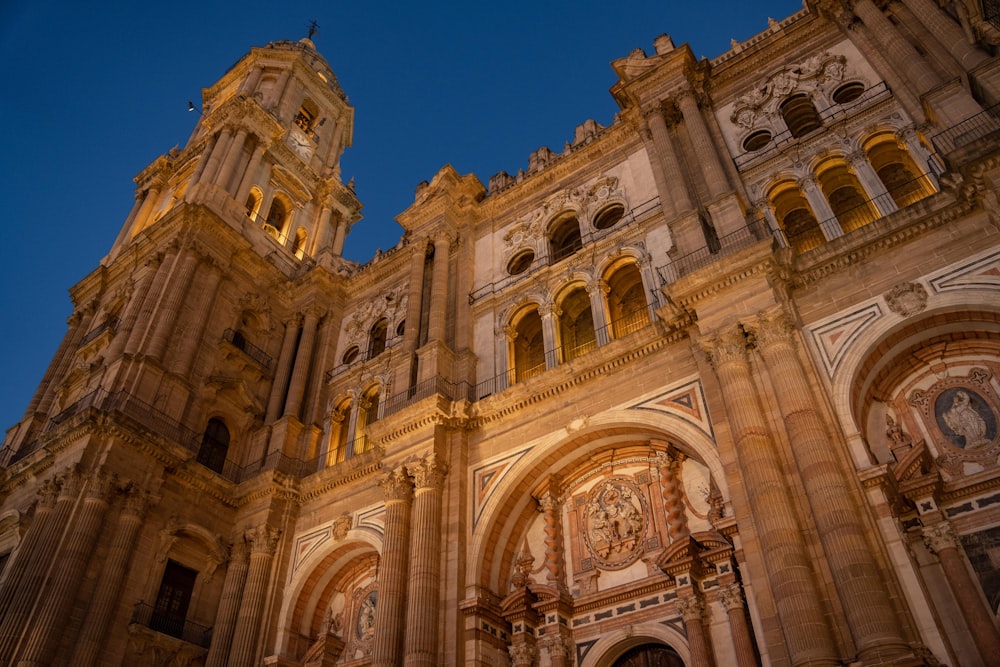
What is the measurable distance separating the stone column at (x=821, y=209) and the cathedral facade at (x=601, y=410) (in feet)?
0.26

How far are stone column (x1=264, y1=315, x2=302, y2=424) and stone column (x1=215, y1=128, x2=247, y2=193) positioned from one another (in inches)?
260

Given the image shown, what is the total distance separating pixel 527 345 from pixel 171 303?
11844 mm

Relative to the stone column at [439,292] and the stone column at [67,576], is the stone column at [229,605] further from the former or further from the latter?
the stone column at [439,292]

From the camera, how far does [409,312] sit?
75.2 feet

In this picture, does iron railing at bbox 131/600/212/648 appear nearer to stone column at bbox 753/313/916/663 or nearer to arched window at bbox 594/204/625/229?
arched window at bbox 594/204/625/229

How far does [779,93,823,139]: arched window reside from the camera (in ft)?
65.2

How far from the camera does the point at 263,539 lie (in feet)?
68.6

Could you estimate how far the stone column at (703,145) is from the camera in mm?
18453

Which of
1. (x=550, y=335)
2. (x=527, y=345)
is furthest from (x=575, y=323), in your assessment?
(x=527, y=345)

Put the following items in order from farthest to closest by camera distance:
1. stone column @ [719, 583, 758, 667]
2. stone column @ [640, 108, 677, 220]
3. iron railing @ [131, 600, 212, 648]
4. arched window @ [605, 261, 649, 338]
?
arched window @ [605, 261, 649, 338], stone column @ [640, 108, 677, 220], iron railing @ [131, 600, 212, 648], stone column @ [719, 583, 758, 667]

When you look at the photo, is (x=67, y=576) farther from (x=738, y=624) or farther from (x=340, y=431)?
(x=738, y=624)

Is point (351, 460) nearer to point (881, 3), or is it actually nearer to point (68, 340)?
point (68, 340)

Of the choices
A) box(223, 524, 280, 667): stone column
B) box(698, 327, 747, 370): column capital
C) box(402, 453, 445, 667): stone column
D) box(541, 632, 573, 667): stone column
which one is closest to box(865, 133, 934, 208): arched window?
box(698, 327, 747, 370): column capital

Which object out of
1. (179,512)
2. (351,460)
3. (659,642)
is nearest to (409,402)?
(351,460)
